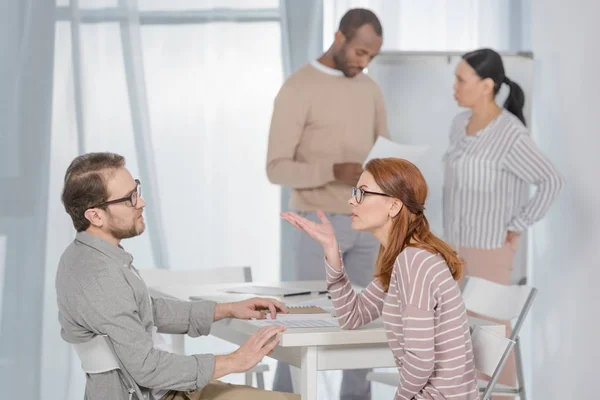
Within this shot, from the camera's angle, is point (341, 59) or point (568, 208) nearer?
point (341, 59)

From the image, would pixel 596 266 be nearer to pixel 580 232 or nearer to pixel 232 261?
pixel 580 232

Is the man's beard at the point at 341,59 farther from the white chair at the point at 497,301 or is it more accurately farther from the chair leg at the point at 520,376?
the chair leg at the point at 520,376

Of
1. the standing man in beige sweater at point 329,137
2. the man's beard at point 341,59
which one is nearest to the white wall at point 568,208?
the standing man in beige sweater at point 329,137

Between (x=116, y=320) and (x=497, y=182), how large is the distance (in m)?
2.20

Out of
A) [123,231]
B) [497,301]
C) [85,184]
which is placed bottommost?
[497,301]

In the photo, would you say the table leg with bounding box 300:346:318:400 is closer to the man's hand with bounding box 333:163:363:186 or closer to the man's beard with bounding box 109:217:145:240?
the man's beard with bounding box 109:217:145:240

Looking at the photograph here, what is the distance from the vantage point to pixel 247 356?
2.29 m

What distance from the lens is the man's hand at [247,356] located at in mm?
2275

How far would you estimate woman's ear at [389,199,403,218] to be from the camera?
7.50 ft

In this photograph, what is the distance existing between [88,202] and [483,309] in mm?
1494

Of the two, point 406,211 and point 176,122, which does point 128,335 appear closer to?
point 406,211

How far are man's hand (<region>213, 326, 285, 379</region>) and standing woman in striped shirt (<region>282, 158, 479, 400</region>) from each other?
28 centimetres

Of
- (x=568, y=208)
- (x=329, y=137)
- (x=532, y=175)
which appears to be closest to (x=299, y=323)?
(x=329, y=137)

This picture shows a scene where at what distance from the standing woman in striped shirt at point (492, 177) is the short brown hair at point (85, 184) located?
80.5 inches
